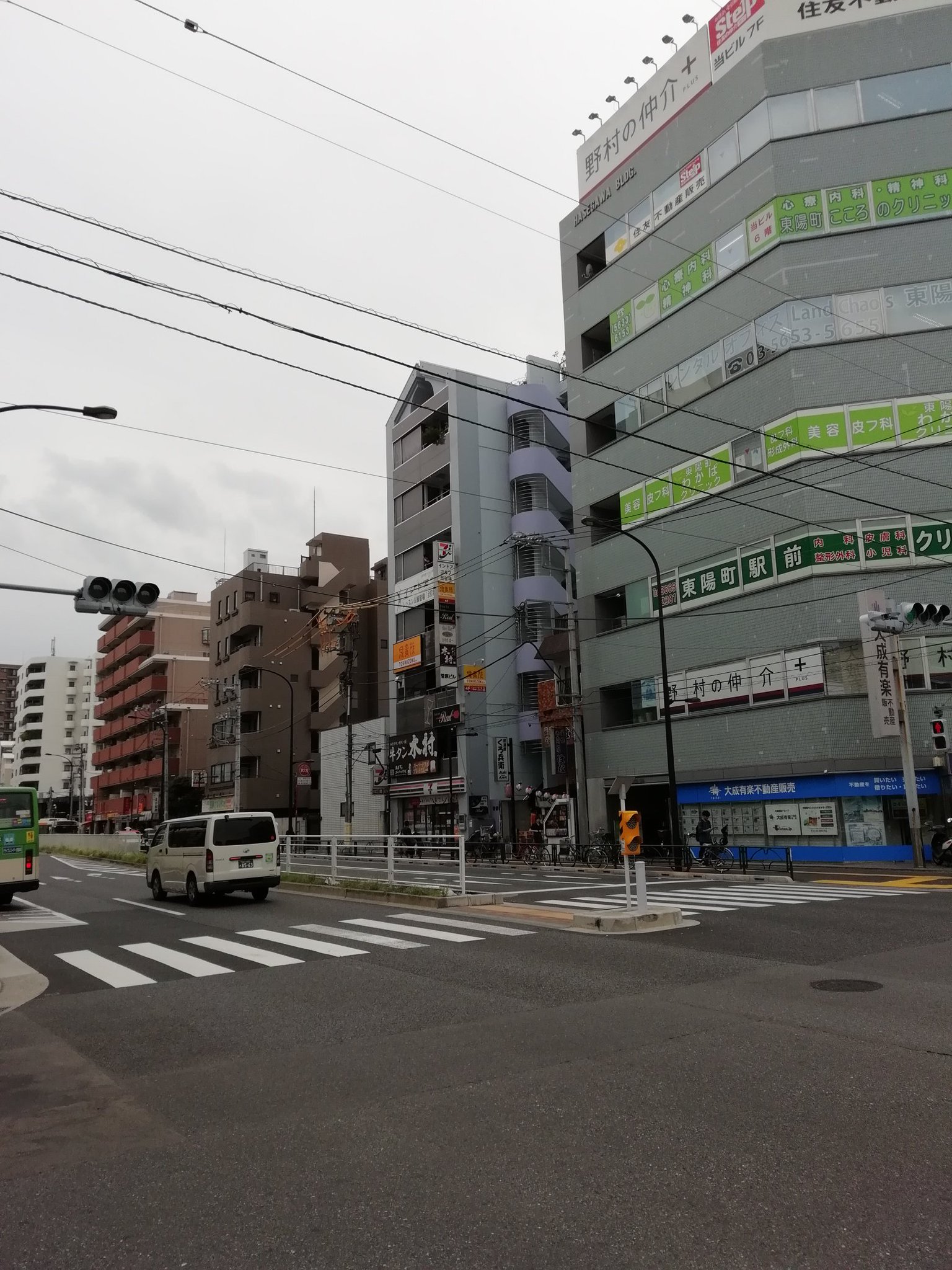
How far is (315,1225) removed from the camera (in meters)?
4.12

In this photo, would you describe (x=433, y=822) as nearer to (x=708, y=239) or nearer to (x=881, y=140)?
(x=708, y=239)

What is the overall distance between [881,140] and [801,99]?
353cm

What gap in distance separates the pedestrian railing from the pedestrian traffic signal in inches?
550

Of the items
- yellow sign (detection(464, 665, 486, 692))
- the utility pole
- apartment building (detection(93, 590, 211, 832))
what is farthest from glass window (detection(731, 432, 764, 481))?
apartment building (detection(93, 590, 211, 832))

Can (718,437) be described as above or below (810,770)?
above

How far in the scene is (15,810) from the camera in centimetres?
2172

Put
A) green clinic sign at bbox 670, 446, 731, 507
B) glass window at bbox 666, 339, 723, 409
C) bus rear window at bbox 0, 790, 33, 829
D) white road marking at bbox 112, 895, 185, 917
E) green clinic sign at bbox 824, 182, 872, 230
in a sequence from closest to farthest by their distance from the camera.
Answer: white road marking at bbox 112, 895, 185, 917 → bus rear window at bbox 0, 790, 33, 829 → green clinic sign at bbox 824, 182, 872, 230 → green clinic sign at bbox 670, 446, 731, 507 → glass window at bbox 666, 339, 723, 409

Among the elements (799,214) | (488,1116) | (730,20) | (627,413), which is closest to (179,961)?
(488,1116)

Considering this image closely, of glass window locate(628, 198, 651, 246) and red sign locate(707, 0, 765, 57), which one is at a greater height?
red sign locate(707, 0, 765, 57)

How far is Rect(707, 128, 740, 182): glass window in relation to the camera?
36.5m

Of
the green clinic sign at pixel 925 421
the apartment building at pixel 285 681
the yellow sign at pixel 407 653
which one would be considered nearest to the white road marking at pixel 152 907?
the green clinic sign at pixel 925 421

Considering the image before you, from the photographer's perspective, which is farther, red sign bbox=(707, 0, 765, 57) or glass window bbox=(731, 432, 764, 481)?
red sign bbox=(707, 0, 765, 57)

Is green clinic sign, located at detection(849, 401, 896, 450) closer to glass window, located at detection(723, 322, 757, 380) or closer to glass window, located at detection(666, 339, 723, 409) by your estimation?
glass window, located at detection(723, 322, 757, 380)

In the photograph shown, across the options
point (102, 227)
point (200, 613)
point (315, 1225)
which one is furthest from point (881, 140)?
point (200, 613)
